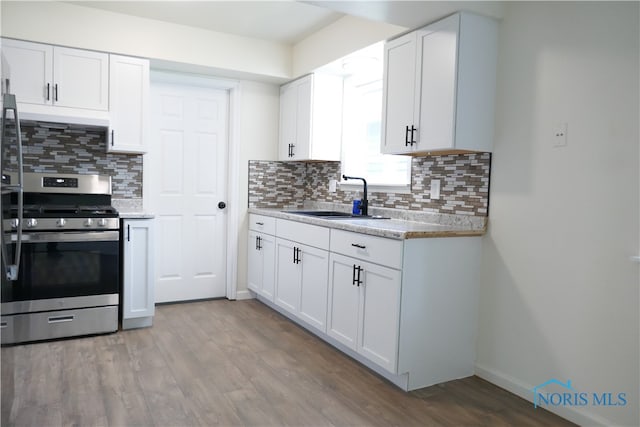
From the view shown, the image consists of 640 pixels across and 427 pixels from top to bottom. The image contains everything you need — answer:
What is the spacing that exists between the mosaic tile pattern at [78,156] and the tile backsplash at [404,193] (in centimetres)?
110

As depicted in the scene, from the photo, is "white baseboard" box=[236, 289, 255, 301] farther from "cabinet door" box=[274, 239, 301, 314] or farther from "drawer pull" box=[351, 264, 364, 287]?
"drawer pull" box=[351, 264, 364, 287]

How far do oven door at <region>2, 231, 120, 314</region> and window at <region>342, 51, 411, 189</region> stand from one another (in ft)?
6.67

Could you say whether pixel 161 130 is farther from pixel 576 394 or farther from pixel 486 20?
pixel 576 394

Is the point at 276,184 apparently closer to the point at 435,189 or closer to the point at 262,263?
the point at 262,263

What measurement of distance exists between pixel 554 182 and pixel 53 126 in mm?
3564

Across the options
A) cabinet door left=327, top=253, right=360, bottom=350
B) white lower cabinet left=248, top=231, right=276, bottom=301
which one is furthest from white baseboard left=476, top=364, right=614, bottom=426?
white lower cabinet left=248, top=231, right=276, bottom=301

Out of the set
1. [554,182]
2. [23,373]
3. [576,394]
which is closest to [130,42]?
[23,373]

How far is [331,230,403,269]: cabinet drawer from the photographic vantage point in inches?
98.7

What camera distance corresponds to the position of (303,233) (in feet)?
11.3

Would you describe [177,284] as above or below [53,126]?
below

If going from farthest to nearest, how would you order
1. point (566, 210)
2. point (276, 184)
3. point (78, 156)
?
point (276, 184) < point (78, 156) < point (566, 210)

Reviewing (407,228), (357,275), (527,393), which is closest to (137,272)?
(357,275)

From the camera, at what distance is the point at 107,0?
3.39m

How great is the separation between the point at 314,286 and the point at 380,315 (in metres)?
0.78
